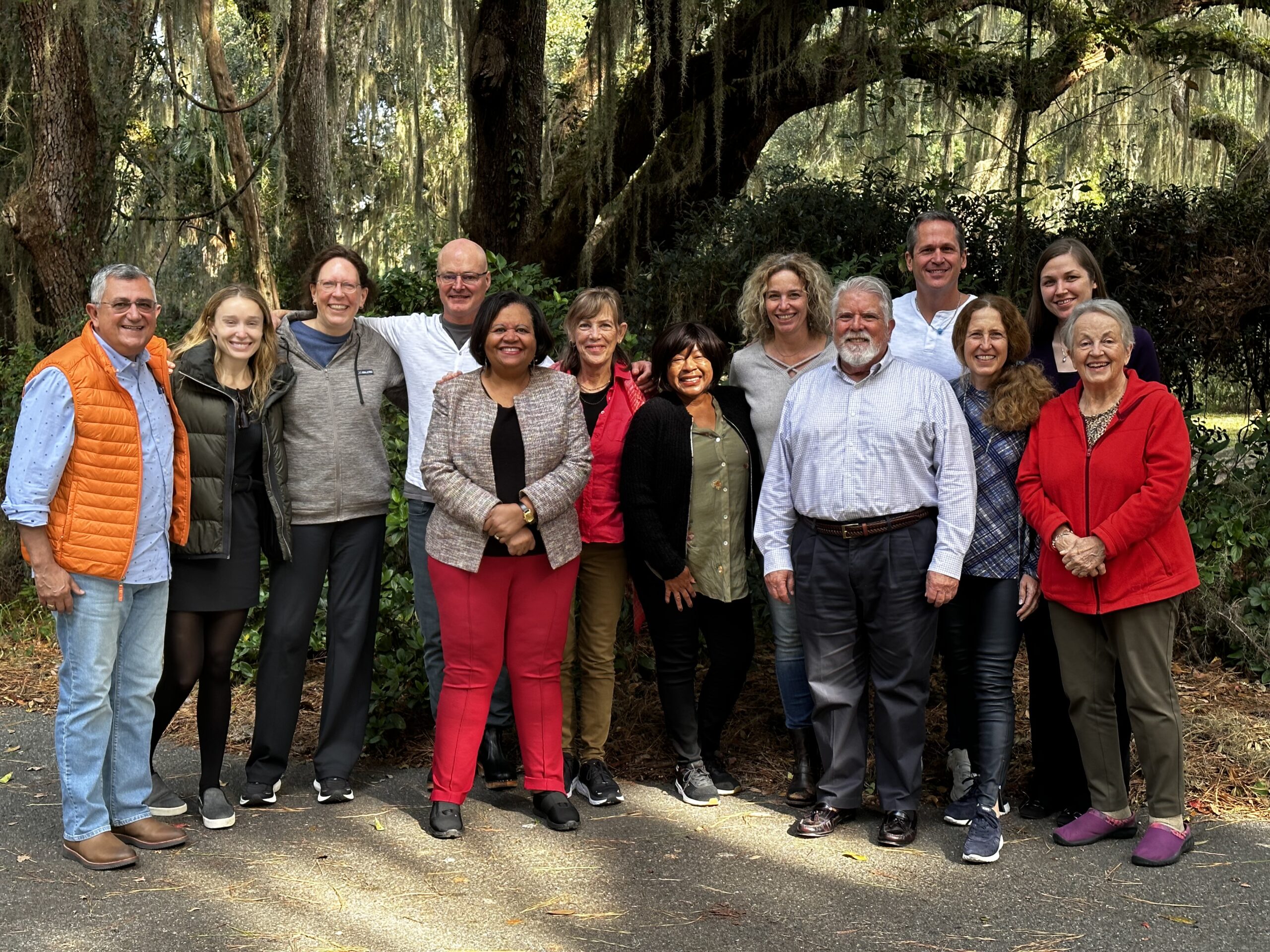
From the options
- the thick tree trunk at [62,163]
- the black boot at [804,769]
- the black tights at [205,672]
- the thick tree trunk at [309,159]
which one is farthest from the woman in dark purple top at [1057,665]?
the thick tree trunk at [309,159]

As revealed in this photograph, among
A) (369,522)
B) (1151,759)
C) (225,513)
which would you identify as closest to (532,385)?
(369,522)

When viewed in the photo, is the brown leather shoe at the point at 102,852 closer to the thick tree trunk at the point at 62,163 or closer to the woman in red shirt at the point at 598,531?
the woman in red shirt at the point at 598,531

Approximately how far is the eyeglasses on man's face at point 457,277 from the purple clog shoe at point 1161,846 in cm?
309

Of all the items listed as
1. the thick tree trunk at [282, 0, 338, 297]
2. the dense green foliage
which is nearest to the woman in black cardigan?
the dense green foliage

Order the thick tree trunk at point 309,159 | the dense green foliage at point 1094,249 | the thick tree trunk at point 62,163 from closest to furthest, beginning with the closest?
the dense green foliage at point 1094,249
the thick tree trunk at point 62,163
the thick tree trunk at point 309,159

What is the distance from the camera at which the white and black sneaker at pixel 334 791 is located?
15.1 feet

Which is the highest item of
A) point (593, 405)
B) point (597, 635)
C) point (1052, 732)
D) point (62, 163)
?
point (62, 163)

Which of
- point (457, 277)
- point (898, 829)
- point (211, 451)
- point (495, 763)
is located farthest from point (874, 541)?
point (211, 451)

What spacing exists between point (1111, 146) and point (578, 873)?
9500 millimetres

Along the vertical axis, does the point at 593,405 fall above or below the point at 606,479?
above

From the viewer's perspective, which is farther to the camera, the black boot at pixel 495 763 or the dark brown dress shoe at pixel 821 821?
the black boot at pixel 495 763

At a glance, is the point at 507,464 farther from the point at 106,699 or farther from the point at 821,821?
the point at 821,821

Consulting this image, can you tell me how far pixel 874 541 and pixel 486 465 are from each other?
1.37 m

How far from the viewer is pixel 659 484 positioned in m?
4.55
